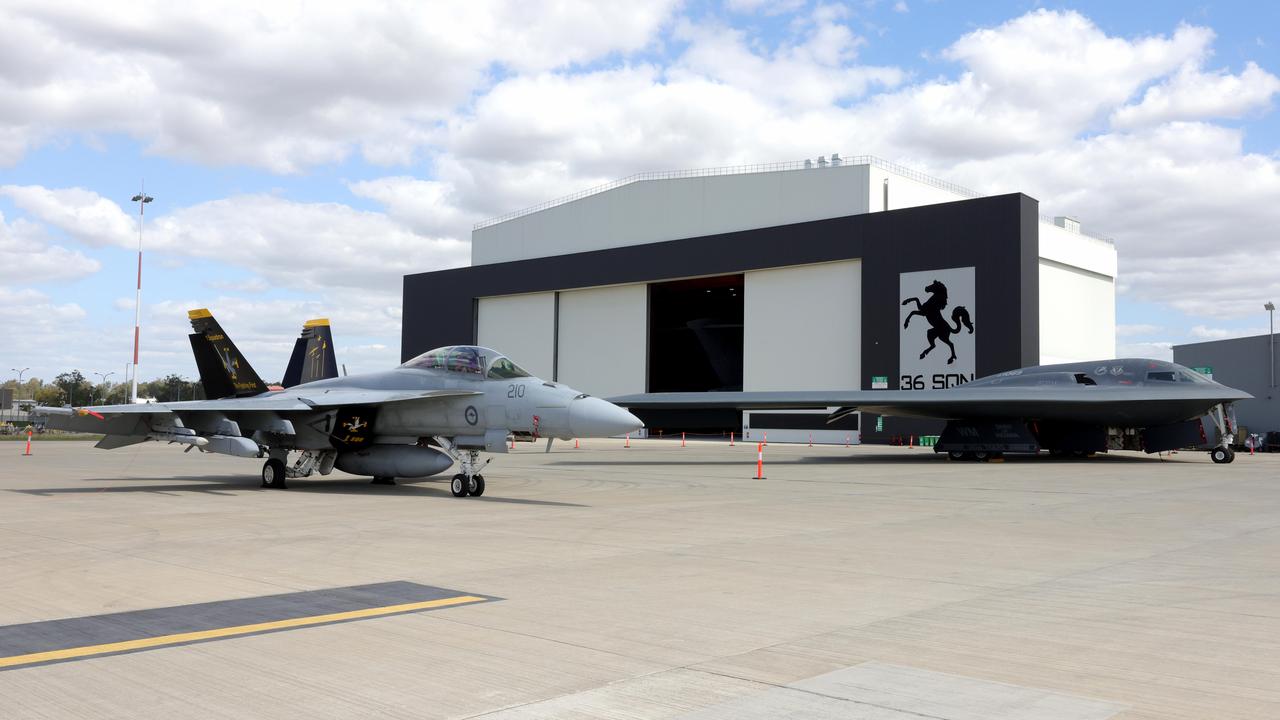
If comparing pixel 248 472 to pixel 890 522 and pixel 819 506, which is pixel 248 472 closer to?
pixel 819 506

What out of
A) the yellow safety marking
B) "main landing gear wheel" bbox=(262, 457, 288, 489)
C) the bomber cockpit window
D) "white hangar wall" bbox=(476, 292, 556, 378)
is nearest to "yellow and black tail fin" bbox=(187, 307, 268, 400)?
"main landing gear wheel" bbox=(262, 457, 288, 489)

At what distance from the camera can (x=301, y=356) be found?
96.9 ft

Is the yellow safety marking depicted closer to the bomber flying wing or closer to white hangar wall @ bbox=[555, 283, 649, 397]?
the bomber flying wing

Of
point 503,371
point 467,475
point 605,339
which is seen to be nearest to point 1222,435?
point 503,371

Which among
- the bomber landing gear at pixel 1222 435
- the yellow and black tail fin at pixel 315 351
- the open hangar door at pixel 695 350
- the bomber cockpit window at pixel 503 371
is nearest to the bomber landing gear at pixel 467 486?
the bomber cockpit window at pixel 503 371

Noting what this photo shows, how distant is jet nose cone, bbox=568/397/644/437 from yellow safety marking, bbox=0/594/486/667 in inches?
293

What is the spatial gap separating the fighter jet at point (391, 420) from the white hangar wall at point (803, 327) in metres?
31.3

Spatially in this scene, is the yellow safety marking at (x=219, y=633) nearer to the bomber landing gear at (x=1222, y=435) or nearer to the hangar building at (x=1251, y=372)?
the bomber landing gear at (x=1222, y=435)

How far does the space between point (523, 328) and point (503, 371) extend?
45099 millimetres

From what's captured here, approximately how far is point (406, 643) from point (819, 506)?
31.7 ft

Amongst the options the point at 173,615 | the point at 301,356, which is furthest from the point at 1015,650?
the point at 301,356

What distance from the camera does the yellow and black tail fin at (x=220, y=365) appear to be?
65.8 ft

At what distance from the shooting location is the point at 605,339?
55.4 meters

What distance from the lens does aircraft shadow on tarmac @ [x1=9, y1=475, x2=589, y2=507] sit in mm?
15102
